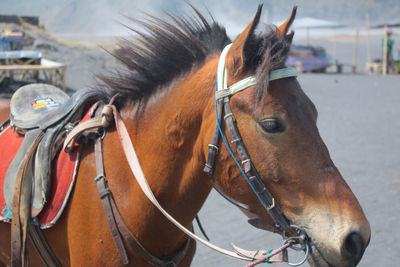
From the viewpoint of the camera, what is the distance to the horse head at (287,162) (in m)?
1.42

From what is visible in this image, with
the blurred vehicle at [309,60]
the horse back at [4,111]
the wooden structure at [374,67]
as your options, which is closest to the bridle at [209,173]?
the horse back at [4,111]

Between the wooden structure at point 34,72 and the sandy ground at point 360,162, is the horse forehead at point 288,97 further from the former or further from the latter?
the wooden structure at point 34,72

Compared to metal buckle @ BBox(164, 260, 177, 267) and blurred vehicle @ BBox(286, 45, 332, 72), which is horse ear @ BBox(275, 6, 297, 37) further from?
blurred vehicle @ BBox(286, 45, 332, 72)

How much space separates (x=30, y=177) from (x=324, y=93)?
1299cm

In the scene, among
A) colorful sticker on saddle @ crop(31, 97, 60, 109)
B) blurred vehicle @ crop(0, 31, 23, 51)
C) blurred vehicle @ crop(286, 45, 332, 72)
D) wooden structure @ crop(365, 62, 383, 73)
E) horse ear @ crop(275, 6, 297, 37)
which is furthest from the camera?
blurred vehicle @ crop(286, 45, 332, 72)

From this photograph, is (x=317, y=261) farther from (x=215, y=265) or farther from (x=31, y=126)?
(x=215, y=265)

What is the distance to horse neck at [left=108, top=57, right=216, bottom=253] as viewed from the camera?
174 centimetres

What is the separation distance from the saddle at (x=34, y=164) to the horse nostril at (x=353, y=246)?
1.44 meters

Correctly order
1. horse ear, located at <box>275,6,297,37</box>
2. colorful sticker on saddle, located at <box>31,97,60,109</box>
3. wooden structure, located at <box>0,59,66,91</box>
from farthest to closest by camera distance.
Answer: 1. wooden structure, located at <box>0,59,66,91</box>
2. colorful sticker on saddle, located at <box>31,97,60,109</box>
3. horse ear, located at <box>275,6,297,37</box>

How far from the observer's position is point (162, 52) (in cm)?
193

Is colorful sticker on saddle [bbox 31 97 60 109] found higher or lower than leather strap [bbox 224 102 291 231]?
higher

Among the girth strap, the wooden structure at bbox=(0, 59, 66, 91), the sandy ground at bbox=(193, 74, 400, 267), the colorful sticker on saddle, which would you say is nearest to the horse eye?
the girth strap

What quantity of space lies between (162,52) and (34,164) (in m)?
0.94

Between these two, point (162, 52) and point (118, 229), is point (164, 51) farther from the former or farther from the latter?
point (118, 229)
